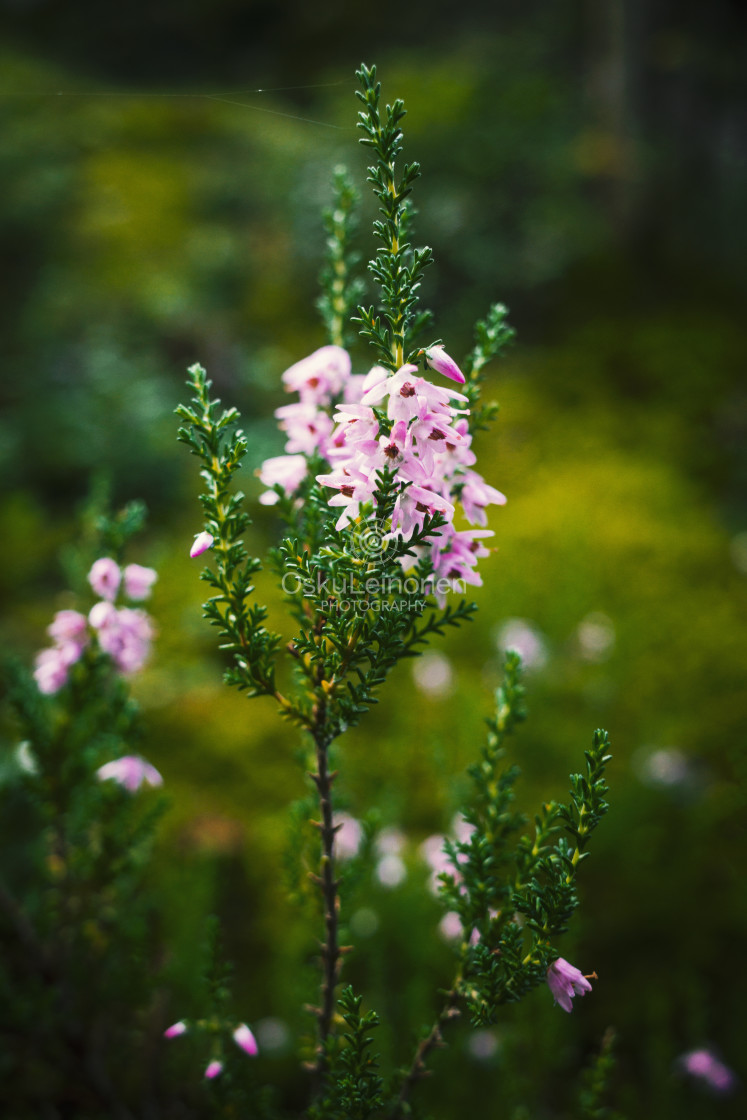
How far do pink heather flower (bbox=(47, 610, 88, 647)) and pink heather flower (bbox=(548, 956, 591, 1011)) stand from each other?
0.97 m

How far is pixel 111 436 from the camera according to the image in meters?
4.21

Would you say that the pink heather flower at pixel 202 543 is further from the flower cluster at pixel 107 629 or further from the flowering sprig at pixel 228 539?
the flower cluster at pixel 107 629

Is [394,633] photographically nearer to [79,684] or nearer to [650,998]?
[79,684]

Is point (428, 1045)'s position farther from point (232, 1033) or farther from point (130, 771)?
point (130, 771)

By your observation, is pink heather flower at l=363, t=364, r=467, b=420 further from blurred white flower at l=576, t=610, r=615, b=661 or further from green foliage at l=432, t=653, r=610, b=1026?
blurred white flower at l=576, t=610, r=615, b=661

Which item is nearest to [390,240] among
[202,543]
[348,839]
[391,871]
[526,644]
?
[202,543]

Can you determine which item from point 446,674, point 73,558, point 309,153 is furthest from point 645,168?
point 73,558

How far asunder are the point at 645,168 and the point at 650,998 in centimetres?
650

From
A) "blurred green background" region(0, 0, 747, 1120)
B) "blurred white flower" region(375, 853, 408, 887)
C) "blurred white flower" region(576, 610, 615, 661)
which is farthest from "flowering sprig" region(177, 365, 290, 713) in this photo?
"blurred white flower" region(576, 610, 615, 661)

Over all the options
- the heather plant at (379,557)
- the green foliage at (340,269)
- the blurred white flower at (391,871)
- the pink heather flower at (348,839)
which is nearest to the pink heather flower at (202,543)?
the heather plant at (379,557)

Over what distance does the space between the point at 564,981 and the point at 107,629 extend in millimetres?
871

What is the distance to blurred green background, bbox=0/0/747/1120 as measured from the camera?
6.36ft

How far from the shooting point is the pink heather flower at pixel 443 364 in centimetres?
74

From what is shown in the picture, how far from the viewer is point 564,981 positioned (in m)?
0.84
